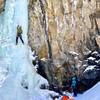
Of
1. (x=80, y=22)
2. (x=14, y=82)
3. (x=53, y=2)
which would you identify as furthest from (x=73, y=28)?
(x=14, y=82)

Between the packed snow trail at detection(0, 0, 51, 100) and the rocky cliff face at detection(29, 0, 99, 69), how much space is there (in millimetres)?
825

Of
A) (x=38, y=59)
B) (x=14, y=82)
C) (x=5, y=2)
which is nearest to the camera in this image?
(x=14, y=82)

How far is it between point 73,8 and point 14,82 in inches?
215

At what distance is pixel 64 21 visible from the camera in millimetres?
21938

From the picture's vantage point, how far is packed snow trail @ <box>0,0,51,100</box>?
1983 cm

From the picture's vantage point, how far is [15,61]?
20.9 meters

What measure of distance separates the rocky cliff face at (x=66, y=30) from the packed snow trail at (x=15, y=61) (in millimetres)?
825

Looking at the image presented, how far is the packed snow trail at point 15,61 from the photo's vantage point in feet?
65.1

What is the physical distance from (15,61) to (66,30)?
134 inches

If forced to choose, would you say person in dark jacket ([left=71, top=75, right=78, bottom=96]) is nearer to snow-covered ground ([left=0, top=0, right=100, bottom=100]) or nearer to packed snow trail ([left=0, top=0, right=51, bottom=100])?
snow-covered ground ([left=0, top=0, right=100, bottom=100])

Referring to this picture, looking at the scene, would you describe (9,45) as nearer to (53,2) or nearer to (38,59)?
(38,59)

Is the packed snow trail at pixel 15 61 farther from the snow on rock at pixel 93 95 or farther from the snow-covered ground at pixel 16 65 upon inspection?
the snow on rock at pixel 93 95

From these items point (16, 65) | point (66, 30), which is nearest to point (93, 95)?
point (16, 65)

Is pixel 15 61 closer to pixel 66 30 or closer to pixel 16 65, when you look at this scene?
pixel 16 65
